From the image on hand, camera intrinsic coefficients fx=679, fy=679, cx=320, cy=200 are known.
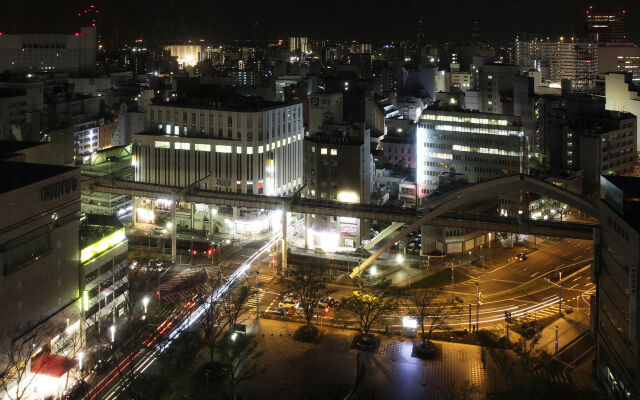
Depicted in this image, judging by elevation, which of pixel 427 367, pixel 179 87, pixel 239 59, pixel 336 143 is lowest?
pixel 427 367

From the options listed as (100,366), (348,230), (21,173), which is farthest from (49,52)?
(100,366)

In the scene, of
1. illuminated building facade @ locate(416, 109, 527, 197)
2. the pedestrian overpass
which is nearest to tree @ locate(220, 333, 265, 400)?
the pedestrian overpass

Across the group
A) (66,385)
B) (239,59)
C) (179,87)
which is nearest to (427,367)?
(66,385)

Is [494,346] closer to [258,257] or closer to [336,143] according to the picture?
[258,257]

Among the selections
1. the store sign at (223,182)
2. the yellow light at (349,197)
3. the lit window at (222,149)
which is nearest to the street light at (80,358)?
the store sign at (223,182)

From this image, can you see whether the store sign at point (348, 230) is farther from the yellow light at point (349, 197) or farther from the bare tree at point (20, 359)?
the bare tree at point (20, 359)

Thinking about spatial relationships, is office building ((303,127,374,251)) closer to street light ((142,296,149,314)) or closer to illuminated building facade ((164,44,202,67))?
street light ((142,296,149,314))

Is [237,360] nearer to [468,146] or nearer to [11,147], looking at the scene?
[11,147]

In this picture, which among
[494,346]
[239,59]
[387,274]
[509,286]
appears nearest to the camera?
[494,346]
